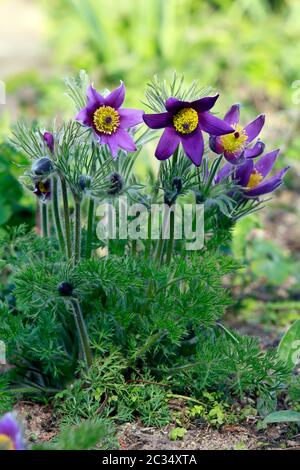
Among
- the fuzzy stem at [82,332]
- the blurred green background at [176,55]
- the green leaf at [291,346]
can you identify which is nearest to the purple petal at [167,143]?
the fuzzy stem at [82,332]

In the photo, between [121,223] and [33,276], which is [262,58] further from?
[33,276]

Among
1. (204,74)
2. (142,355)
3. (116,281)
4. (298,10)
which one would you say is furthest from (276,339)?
(298,10)

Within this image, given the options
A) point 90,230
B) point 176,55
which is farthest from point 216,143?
point 176,55

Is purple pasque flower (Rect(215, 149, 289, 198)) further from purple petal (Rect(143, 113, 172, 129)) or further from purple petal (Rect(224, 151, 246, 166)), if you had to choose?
purple petal (Rect(143, 113, 172, 129))

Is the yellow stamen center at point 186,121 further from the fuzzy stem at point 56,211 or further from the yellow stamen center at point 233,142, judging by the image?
the fuzzy stem at point 56,211

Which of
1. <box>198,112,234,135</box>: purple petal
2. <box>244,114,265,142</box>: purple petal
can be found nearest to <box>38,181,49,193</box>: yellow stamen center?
<box>198,112,234,135</box>: purple petal

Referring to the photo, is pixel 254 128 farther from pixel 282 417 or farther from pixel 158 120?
pixel 282 417
